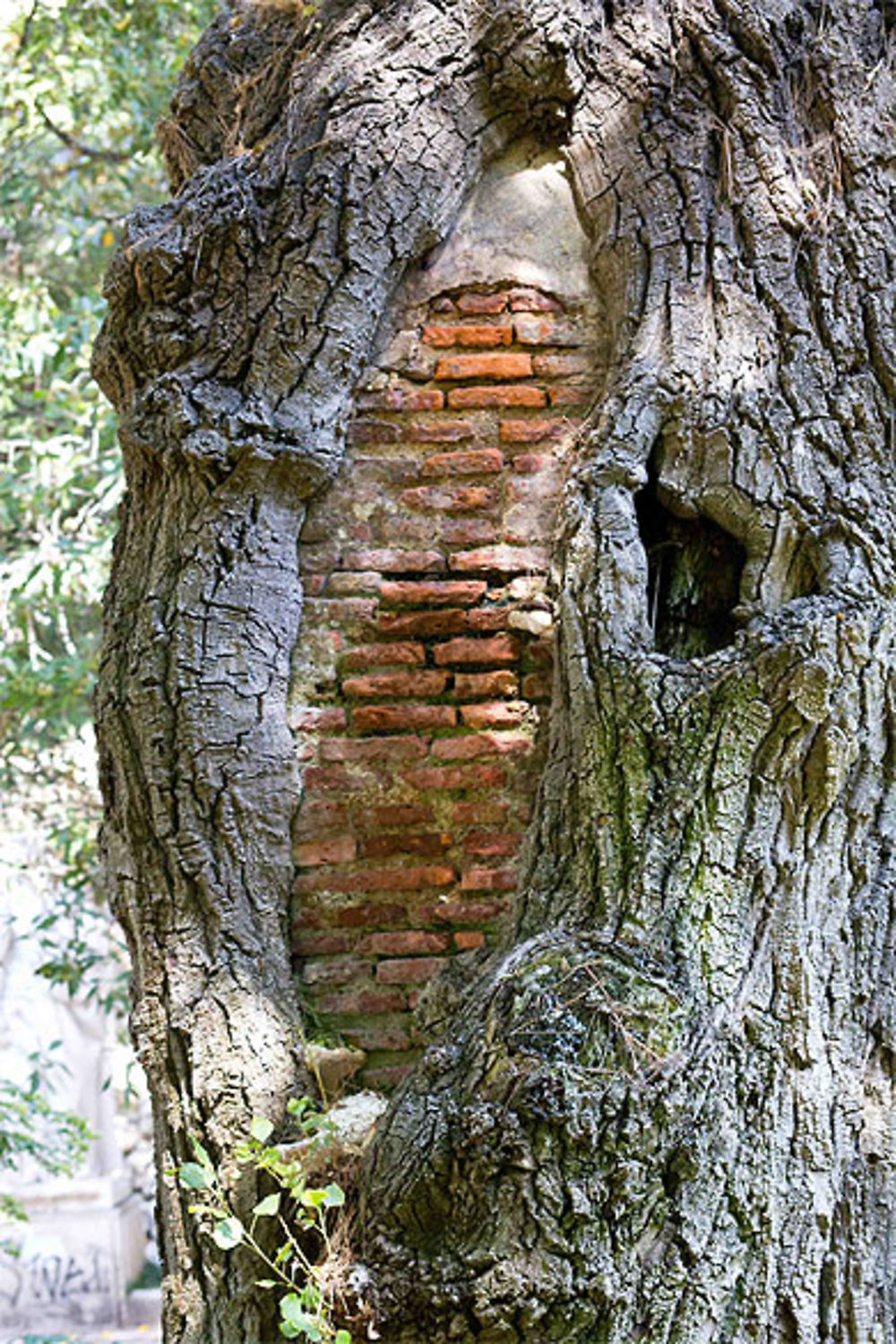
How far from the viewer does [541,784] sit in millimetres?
2695

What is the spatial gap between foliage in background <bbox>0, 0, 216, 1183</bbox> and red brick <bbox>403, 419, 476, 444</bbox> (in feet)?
11.3

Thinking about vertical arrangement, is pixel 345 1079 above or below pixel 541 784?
below

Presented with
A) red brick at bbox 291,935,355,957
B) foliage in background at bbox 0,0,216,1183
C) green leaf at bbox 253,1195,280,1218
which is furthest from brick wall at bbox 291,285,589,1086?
foliage in background at bbox 0,0,216,1183

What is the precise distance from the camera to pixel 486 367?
3.00 m

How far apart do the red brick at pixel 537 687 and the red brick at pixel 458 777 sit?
6.8 inches

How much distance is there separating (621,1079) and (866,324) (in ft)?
5.37

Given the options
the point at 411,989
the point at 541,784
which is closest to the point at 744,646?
the point at 541,784

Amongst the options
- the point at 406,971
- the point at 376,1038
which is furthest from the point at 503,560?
the point at 376,1038

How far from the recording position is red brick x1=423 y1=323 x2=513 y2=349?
302cm

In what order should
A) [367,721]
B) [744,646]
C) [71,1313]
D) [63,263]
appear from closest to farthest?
[744,646]
[367,721]
[63,263]
[71,1313]

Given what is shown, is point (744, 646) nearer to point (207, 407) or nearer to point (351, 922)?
point (351, 922)

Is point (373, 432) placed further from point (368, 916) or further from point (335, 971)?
point (335, 971)

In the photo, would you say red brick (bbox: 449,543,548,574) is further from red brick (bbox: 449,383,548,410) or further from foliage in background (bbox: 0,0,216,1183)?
foliage in background (bbox: 0,0,216,1183)

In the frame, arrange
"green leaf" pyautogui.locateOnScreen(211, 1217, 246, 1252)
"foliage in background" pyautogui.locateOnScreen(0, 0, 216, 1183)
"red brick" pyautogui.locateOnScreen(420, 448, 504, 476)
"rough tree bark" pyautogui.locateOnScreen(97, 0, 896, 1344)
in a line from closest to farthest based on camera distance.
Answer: "rough tree bark" pyautogui.locateOnScreen(97, 0, 896, 1344)
"green leaf" pyautogui.locateOnScreen(211, 1217, 246, 1252)
"red brick" pyautogui.locateOnScreen(420, 448, 504, 476)
"foliage in background" pyautogui.locateOnScreen(0, 0, 216, 1183)
